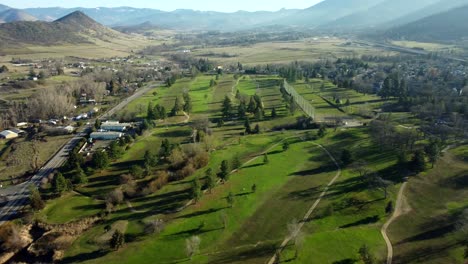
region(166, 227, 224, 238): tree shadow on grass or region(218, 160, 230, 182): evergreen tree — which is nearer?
region(166, 227, 224, 238): tree shadow on grass

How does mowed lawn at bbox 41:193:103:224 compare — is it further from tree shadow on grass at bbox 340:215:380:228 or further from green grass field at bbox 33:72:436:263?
tree shadow on grass at bbox 340:215:380:228

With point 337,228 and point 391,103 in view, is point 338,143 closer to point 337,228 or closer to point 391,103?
point 337,228

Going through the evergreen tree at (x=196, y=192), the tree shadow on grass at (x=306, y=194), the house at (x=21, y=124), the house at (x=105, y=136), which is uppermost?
the house at (x=21, y=124)

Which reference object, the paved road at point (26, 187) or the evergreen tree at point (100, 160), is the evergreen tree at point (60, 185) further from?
the evergreen tree at point (100, 160)

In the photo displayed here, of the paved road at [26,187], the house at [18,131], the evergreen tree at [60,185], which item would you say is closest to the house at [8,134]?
the house at [18,131]

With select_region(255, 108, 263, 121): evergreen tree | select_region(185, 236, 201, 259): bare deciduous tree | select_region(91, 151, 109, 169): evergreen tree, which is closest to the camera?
select_region(185, 236, 201, 259): bare deciduous tree

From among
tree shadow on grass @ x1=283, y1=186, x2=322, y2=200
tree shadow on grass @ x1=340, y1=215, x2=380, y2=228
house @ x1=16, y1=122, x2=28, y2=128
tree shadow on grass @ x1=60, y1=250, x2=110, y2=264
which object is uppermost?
house @ x1=16, y1=122, x2=28, y2=128

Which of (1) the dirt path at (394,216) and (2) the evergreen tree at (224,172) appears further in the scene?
(2) the evergreen tree at (224,172)

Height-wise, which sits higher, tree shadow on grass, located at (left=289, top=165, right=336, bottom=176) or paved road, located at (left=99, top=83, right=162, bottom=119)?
paved road, located at (left=99, top=83, right=162, bottom=119)

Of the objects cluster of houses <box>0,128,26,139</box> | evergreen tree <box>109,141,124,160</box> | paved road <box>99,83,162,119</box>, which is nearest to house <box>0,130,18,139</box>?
cluster of houses <box>0,128,26,139</box>

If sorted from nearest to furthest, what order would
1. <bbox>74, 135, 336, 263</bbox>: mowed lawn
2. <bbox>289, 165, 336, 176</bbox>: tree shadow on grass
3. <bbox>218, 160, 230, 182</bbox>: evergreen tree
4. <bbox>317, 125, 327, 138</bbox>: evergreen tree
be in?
<bbox>74, 135, 336, 263</bbox>: mowed lawn, <bbox>218, 160, 230, 182</bbox>: evergreen tree, <bbox>289, 165, 336, 176</bbox>: tree shadow on grass, <bbox>317, 125, 327, 138</bbox>: evergreen tree
